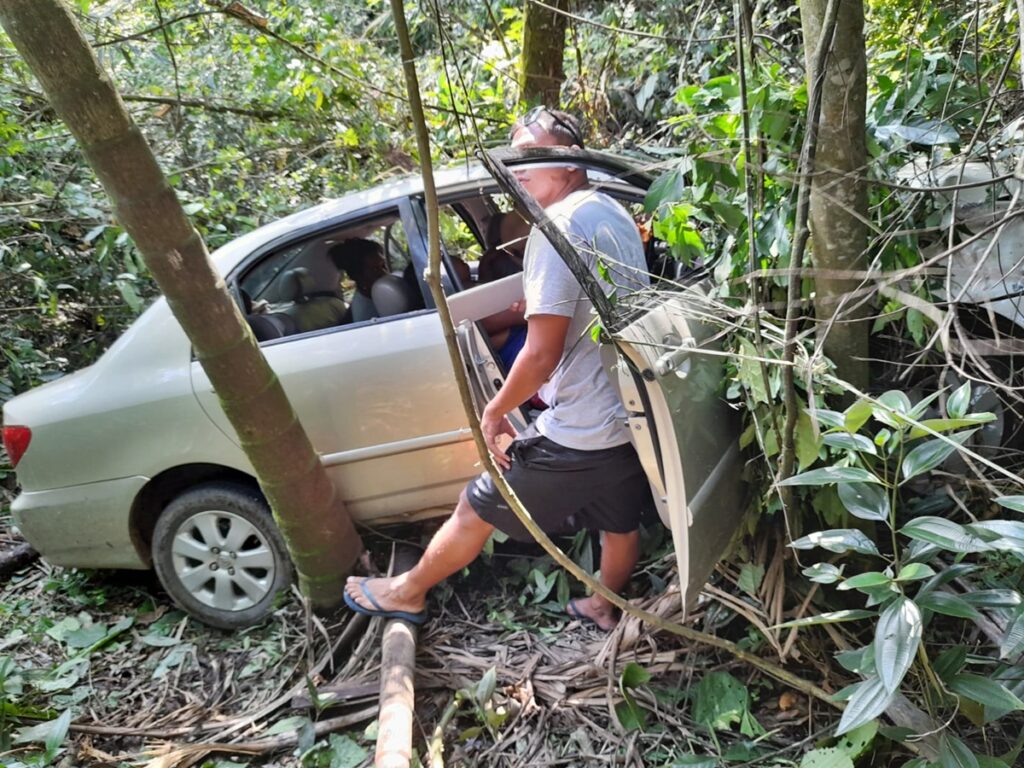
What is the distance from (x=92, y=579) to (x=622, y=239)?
3.22 meters

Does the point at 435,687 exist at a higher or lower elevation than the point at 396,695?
lower

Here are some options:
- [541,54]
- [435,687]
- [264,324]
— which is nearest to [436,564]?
[435,687]

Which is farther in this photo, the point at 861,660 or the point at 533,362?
the point at 533,362

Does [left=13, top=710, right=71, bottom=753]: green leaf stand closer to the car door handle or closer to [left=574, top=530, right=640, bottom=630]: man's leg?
[left=574, top=530, right=640, bottom=630]: man's leg

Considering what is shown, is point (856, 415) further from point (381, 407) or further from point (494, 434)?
point (381, 407)

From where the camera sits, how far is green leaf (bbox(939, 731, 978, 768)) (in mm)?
1699

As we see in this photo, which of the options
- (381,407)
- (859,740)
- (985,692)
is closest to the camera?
(985,692)

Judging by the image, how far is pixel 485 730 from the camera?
8.33 ft

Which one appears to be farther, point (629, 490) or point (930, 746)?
point (629, 490)

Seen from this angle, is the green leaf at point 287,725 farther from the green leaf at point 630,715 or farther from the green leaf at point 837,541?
the green leaf at point 837,541

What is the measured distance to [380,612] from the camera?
2.96 meters

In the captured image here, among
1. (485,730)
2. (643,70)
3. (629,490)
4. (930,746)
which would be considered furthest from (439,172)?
(643,70)

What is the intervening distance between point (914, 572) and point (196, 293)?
2.29 metres

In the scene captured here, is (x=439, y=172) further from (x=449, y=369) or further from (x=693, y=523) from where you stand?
(x=693, y=523)
